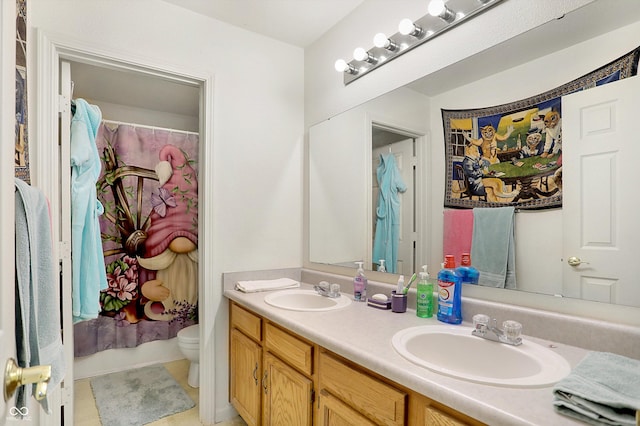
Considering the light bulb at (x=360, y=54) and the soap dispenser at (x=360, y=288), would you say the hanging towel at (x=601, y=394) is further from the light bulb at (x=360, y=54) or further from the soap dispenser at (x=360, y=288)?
the light bulb at (x=360, y=54)

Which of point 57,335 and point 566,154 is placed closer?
point 57,335

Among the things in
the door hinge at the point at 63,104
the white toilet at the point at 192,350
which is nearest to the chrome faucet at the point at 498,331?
the white toilet at the point at 192,350

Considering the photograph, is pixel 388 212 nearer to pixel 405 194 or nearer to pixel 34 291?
pixel 405 194

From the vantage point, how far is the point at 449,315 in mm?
1315

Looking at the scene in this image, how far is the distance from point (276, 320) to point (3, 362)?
100cm

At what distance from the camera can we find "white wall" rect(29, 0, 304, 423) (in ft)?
6.10

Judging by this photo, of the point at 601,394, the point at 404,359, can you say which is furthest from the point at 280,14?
the point at 601,394

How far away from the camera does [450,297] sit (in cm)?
132

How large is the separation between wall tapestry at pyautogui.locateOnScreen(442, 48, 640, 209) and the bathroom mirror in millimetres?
34

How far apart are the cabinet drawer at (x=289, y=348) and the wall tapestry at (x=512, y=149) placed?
2.79 feet

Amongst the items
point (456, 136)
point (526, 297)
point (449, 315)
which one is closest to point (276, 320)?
point (449, 315)

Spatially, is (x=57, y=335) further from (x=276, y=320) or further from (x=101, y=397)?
(x=101, y=397)

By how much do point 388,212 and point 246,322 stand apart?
952 millimetres

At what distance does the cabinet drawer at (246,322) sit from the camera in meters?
1.71
